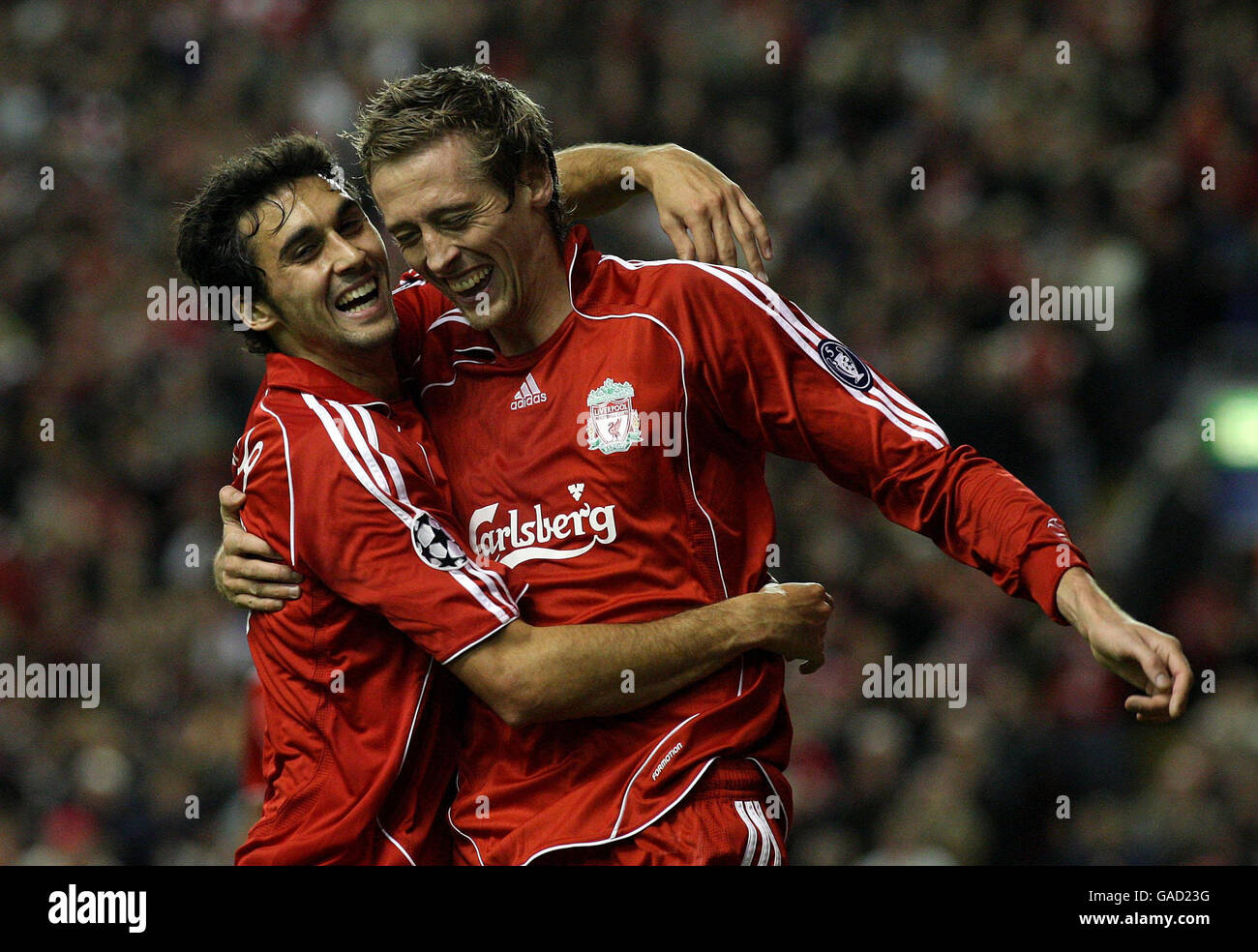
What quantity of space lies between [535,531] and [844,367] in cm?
68

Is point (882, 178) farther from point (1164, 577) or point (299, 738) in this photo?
point (299, 738)

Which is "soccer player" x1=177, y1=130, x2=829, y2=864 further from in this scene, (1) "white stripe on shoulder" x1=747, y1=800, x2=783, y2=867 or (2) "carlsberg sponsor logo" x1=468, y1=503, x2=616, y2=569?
(1) "white stripe on shoulder" x1=747, y1=800, x2=783, y2=867

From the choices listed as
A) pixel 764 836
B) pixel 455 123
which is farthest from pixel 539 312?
pixel 764 836

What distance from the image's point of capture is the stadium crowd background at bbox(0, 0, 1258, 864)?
6.18 meters

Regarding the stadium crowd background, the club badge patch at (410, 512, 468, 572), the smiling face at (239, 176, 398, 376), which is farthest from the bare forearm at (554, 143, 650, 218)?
the stadium crowd background

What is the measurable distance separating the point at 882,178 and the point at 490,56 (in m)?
2.35

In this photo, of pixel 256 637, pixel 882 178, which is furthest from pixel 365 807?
pixel 882 178

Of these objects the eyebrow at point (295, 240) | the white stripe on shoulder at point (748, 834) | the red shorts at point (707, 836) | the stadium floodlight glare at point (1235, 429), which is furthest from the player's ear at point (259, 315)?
the stadium floodlight glare at point (1235, 429)

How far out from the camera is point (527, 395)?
307 cm

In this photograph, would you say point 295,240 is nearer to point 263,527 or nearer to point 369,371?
point 369,371

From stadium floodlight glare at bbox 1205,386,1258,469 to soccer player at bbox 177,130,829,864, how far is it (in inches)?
161

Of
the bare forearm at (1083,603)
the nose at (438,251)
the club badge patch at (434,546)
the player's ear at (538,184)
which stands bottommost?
the bare forearm at (1083,603)

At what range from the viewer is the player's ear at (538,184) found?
3.16 metres

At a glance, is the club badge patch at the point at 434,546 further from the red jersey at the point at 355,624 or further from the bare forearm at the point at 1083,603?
the bare forearm at the point at 1083,603
